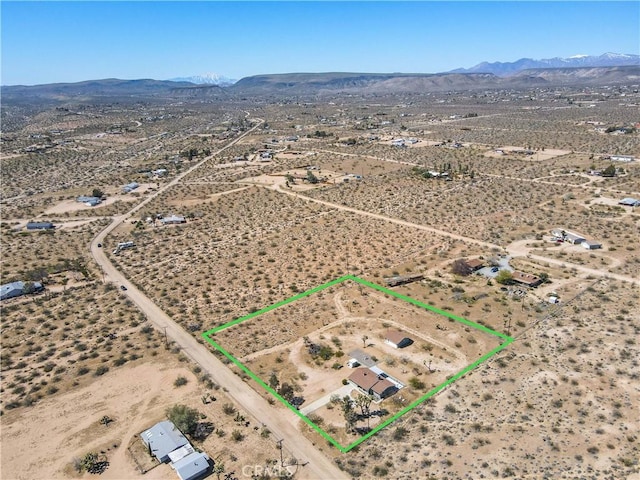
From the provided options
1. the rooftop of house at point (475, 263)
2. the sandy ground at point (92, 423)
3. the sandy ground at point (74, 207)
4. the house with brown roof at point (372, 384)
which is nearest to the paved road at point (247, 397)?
the sandy ground at point (92, 423)

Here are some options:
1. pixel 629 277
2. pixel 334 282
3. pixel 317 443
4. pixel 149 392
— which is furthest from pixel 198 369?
pixel 629 277

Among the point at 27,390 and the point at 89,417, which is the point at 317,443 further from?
the point at 27,390

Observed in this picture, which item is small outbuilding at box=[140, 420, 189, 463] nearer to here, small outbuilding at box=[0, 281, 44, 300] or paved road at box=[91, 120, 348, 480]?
paved road at box=[91, 120, 348, 480]

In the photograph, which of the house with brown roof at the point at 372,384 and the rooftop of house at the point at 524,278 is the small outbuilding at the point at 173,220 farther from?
the rooftop of house at the point at 524,278

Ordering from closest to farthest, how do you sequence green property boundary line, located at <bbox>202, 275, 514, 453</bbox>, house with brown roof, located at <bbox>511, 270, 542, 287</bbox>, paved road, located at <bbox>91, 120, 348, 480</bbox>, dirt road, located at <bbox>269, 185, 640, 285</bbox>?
paved road, located at <bbox>91, 120, 348, 480</bbox> → green property boundary line, located at <bbox>202, 275, 514, 453</bbox> → house with brown roof, located at <bbox>511, 270, 542, 287</bbox> → dirt road, located at <bbox>269, 185, 640, 285</bbox>

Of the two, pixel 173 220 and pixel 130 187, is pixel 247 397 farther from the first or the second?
pixel 130 187

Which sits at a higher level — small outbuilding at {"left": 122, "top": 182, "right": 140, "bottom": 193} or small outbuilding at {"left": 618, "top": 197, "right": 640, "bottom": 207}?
small outbuilding at {"left": 122, "top": 182, "right": 140, "bottom": 193}

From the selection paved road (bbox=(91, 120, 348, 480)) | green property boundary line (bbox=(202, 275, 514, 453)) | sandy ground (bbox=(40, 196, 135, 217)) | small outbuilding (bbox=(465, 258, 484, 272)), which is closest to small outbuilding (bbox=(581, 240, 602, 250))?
small outbuilding (bbox=(465, 258, 484, 272))
